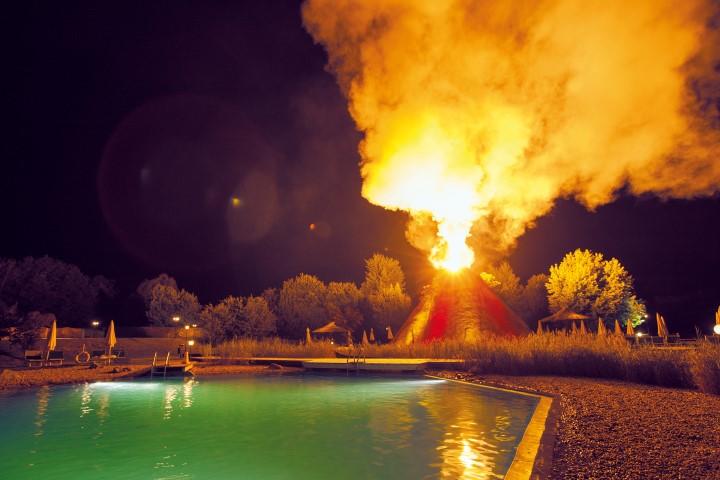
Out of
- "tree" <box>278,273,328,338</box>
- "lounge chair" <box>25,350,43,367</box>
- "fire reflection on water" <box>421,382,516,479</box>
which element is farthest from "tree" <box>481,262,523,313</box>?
"fire reflection on water" <box>421,382,516,479</box>

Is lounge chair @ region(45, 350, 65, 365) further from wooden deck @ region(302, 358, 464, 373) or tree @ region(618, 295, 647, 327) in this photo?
tree @ region(618, 295, 647, 327)

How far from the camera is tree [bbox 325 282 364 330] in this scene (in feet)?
159

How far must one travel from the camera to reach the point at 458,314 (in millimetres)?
29578

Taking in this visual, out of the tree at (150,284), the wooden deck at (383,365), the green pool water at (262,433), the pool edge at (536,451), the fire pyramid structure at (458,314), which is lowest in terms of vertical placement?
the green pool water at (262,433)

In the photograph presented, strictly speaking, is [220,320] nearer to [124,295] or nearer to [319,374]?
[319,374]

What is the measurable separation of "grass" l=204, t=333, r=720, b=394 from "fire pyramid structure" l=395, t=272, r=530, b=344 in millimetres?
4398

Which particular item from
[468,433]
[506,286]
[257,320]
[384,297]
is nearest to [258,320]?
[257,320]

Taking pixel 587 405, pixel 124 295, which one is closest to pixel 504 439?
pixel 587 405

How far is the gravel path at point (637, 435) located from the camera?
226 inches

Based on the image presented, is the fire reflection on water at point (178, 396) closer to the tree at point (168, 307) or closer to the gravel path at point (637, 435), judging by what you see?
the gravel path at point (637, 435)

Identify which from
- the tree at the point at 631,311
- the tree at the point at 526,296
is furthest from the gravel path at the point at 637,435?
the tree at the point at 526,296

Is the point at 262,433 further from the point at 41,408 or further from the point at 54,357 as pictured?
the point at 54,357

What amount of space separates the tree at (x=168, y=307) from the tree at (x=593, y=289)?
134 ft

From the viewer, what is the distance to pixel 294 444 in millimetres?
9273
